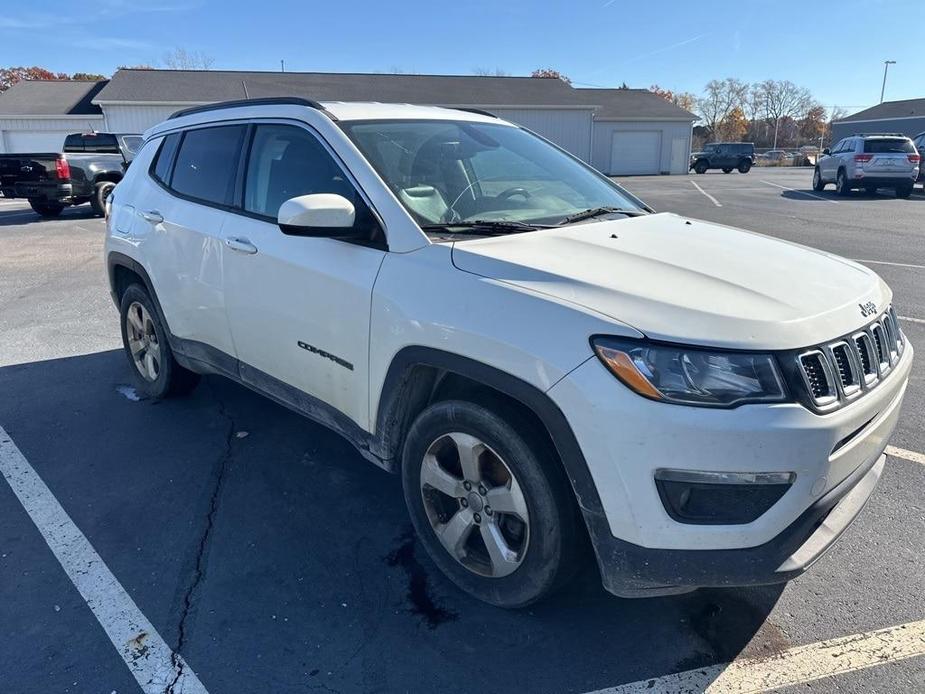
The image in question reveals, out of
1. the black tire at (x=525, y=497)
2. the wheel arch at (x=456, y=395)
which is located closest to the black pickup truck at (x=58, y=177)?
the wheel arch at (x=456, y=395)

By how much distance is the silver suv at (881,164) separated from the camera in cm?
2022

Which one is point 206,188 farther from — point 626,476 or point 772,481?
point 772,481

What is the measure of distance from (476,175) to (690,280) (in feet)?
4.57

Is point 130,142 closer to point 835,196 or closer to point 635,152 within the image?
point 835,196

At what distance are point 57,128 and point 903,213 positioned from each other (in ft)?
118

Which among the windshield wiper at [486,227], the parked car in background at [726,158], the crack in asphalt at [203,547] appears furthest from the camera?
the parked car in background at [726,158]

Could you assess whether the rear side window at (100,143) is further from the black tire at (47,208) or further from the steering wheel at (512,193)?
the steering wheel at (512,193)

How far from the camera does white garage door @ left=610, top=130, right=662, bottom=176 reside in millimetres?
41500

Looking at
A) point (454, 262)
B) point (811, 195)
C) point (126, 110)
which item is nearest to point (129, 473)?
point (454, 262)

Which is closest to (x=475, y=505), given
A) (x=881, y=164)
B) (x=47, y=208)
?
Result: (x=47, y=208)

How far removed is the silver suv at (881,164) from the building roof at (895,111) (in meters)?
38.6

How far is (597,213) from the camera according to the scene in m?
3.43

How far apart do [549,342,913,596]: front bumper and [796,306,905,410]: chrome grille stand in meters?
0.05

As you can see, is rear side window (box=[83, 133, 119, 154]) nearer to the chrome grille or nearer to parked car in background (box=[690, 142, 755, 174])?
the chrome grille
